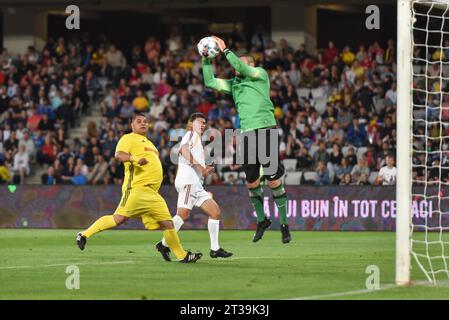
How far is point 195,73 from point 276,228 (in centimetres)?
931

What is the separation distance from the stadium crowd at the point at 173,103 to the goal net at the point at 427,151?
106cm

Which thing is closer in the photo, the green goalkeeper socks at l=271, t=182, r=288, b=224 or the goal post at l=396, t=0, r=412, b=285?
the goal post at l=396, t=0, r=412, b=285

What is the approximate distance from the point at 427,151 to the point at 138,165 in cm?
449

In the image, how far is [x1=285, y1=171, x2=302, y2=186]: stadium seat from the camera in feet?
85.8

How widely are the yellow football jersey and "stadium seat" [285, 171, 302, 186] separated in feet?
40.4

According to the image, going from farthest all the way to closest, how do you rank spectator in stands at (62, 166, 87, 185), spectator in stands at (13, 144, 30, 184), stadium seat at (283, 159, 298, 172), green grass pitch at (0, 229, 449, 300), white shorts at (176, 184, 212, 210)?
spectator in stands at (13, 144, 30, 184), spectator in stands at (62, 166, 87, 185), stadium seat at (283, 159, 298, 172), white shorts at (176, 184, 212, 210), green grass pitch at (0, 229, 449, 300)

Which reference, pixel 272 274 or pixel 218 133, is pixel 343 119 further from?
pixel 272 274

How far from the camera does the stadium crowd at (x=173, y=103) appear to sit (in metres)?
27.0

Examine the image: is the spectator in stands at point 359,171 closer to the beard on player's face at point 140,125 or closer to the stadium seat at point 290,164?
the stadium seat at point 290,164

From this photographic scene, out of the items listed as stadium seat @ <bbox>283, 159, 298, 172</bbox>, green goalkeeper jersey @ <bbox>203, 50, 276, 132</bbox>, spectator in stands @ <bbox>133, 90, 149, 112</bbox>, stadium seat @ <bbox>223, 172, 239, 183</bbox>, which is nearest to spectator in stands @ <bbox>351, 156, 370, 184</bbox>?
stadium seat @ <bbox>283, 159, 298, 172</bbox>

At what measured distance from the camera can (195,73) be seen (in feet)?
105

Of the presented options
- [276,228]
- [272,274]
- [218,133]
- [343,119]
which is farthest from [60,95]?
[272,274]

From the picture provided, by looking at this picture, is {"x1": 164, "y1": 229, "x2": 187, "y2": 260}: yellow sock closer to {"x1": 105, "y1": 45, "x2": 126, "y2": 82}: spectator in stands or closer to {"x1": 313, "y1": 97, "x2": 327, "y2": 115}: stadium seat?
{"x1": 313, "y1": 97, "x2": 327, "y2": 115}: stadium seat

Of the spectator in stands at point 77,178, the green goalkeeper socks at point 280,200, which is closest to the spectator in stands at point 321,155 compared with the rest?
the spectator in stands at point 77,178
